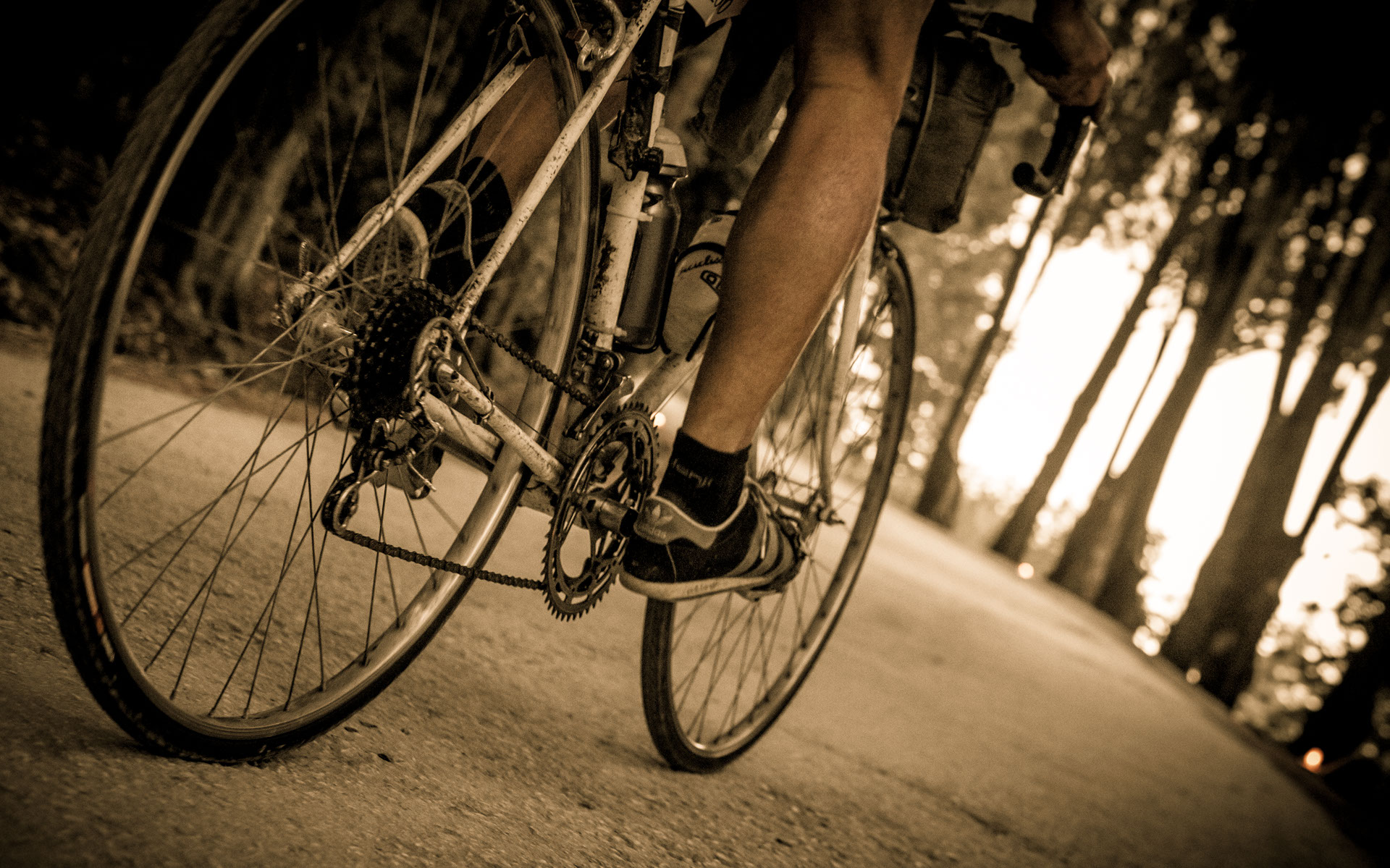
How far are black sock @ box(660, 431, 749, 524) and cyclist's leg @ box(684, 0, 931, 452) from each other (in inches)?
0.9

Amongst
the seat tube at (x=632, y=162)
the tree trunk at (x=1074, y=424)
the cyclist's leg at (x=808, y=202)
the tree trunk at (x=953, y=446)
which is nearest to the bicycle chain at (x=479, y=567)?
the seat tube at (x=632, y=162)

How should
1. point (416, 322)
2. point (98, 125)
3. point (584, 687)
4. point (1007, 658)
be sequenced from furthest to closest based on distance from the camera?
point (1007, 658) < point (98, 125) < point (584, 687) < point (416, 322)

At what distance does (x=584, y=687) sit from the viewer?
7.33ft

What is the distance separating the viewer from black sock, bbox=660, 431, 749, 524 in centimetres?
157

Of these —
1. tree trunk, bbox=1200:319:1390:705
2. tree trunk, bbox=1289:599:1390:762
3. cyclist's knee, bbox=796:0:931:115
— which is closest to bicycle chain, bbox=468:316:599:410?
cyclist's knee, bbox=796:0:931:115

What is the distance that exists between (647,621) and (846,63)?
43.0 inches

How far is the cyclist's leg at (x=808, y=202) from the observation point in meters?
1.52

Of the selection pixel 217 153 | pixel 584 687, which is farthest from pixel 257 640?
pixel 217 153

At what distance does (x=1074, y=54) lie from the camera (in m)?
1.96

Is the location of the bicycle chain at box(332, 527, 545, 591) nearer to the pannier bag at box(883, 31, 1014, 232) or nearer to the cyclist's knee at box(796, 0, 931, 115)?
the cyclist's knee at box(796, 0, 931, 115)

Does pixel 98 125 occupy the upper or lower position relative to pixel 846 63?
lower

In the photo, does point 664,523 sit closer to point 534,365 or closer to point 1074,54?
point 534,365

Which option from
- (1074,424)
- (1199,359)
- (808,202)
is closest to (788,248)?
(808,202)

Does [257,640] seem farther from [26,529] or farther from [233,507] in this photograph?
[233,507]
